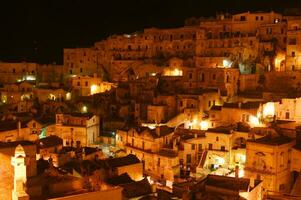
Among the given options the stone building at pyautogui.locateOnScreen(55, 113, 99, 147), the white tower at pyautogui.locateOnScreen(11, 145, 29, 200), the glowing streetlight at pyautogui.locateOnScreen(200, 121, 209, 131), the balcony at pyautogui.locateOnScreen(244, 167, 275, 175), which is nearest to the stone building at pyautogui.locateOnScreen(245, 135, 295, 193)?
the balcony at pyautogui.locateOnScreen(244, 167, 275, 175)

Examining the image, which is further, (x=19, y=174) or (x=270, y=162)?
(x=270, y=162)

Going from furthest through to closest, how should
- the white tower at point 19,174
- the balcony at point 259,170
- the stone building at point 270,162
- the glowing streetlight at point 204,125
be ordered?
the glowing streetlight at point 204,125 < the balcony at point 259,170 < the stone building at point 270,162 < the white tower at point 19,174

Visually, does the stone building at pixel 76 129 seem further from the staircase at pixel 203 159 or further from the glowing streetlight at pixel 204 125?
the staircase at pixel 203 159

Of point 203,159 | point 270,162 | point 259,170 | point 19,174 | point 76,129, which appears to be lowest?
point 203,159

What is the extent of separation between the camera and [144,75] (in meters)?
46.7

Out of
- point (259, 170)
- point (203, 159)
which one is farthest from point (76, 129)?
point (259, 170)

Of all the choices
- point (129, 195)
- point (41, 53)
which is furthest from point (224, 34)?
point (41, 53)

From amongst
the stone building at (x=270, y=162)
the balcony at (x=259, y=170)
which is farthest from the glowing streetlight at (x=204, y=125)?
the balcony at (x=259, y=170)

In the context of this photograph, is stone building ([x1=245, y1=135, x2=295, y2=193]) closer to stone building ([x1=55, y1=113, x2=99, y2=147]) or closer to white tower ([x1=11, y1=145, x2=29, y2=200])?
stone building ([x1=55, y1=113, x2=99, y2=147])

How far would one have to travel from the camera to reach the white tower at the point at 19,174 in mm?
10281

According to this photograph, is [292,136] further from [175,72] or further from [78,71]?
[78,71]

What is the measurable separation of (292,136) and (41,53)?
54.0 metres

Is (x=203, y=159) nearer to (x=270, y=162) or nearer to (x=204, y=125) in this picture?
(x=270, y=162)

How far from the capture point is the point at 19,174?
10.4m
